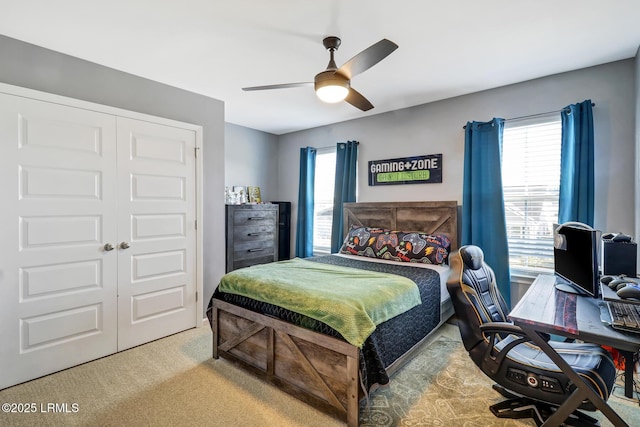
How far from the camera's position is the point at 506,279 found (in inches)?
128

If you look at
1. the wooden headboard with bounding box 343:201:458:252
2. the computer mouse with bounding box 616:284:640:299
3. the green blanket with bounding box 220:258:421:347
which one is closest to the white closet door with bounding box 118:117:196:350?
the green blanket with bounding box 220:258:421:347

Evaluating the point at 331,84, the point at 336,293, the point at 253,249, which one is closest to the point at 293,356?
the point at 336,293

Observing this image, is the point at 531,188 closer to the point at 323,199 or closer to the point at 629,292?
the point at 629,292

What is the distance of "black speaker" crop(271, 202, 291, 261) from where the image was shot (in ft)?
17.3

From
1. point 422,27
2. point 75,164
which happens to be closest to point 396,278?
point 422,27

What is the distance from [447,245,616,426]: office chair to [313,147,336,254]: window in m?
2.96

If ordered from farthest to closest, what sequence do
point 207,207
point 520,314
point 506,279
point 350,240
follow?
point 350,240
point 207,207
point 506,279
point 520,314

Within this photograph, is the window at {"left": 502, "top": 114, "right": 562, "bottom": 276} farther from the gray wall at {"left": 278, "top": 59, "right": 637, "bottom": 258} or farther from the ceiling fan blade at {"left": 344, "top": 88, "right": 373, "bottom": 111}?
the ceiling fan blade at {"left": 344, "top": 88, "right": 373, "bottom": 111}

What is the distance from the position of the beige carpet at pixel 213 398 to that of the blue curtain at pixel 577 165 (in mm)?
1453

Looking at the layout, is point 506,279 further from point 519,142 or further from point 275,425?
point 275,425

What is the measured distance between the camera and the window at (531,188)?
312cm

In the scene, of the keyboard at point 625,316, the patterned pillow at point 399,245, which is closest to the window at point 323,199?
the patterned pillow at point 399,245

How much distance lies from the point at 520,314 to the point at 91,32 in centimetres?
335

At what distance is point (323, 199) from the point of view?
5055 mm
